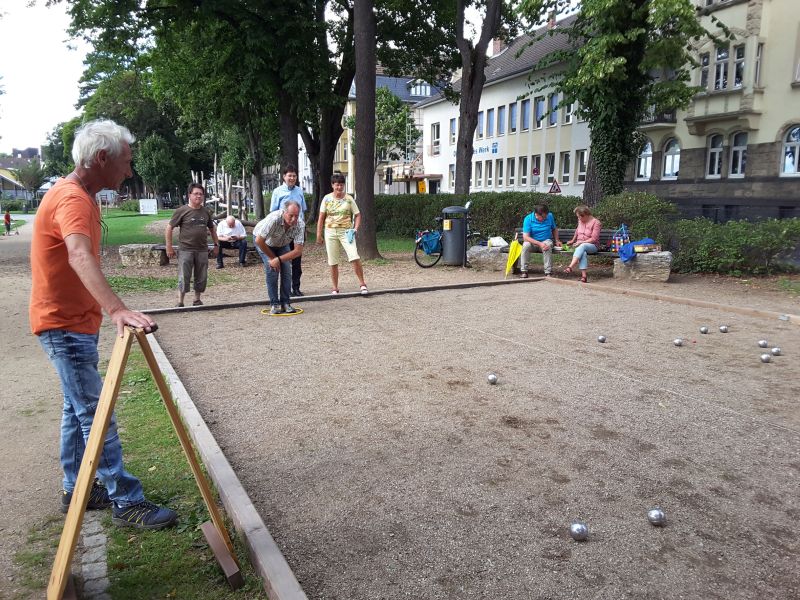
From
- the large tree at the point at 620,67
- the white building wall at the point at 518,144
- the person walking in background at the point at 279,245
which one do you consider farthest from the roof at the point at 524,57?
the person walking in background at the point at 279,245

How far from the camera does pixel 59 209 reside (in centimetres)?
290

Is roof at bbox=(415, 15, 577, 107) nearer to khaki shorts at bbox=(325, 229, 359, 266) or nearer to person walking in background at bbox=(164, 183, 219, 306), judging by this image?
khaki shorts at bbox=(325, 229, 359, 266)

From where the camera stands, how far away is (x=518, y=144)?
45.3 metres

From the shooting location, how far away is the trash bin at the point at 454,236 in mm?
15203

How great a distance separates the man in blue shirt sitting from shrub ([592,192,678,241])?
5.98 feet

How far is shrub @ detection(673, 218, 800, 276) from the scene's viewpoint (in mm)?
12496

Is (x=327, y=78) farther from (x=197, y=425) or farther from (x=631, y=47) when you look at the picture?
(x=197, y=425)

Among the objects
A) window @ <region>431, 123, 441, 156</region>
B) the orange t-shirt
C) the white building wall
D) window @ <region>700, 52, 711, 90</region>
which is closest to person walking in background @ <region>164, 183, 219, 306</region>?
the orange t-shirt

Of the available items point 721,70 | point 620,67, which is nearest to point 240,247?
point 620,67

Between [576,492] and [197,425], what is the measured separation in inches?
104

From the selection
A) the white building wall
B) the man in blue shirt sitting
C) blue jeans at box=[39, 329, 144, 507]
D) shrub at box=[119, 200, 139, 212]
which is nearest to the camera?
blue jeans at box=[39, 329, 144, 507]

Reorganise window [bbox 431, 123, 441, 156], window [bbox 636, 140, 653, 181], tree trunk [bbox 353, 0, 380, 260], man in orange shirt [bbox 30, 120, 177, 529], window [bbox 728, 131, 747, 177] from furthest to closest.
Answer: window [bbox 431, 123, 441, 156] → window [bbox 636, 140, 653, 181] → window [bbox 728, 131, 747, 177] → tree trunk [bbox 353, 0, 380, 260] → man in orange shirt [bbox 30, 120, 177, 529]

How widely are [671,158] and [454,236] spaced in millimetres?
23892

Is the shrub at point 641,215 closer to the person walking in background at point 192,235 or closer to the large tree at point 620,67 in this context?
the large tree at point 620,67
